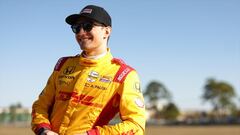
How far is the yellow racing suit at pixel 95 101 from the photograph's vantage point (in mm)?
3086

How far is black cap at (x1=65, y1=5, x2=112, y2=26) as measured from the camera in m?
3.30

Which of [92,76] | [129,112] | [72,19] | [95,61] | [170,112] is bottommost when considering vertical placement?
[170,112]

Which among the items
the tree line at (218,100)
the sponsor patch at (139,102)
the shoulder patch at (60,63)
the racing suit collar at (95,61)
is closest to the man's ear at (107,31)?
the racing suit collar at (95,61)

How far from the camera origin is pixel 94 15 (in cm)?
331

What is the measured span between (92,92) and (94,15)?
1.84 ft

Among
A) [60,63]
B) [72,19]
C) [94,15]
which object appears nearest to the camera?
[94,15]

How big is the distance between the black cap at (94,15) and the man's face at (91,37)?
0.13 feet

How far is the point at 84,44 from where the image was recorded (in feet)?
10.8

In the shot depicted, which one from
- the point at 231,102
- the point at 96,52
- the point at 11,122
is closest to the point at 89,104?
the point at 96,52

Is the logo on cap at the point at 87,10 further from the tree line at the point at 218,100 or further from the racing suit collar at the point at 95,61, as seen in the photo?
the tree line at the point at 218,100

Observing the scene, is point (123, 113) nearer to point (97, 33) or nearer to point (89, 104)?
point (89, 104)

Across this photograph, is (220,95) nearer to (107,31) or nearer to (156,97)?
(156,97)

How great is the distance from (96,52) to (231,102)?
334 feet

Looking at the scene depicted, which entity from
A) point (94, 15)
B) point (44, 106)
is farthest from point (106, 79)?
point (44, 106)
